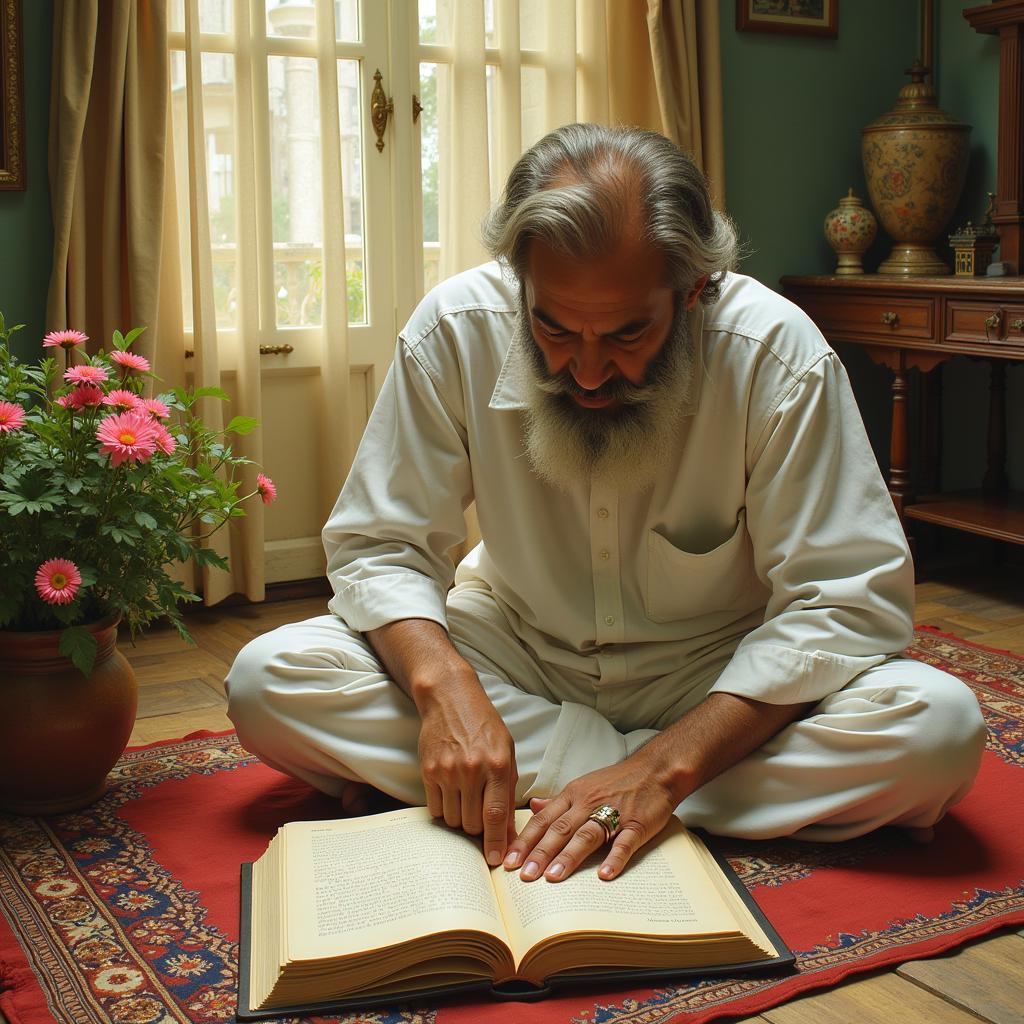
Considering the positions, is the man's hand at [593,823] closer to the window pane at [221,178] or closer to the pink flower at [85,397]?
the pink flower at [85,397]

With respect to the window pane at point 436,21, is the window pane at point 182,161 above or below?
below

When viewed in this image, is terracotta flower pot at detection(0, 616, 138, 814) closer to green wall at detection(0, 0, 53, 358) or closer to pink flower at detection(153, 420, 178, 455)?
pink flower at detection(153, 420, 178, 455)

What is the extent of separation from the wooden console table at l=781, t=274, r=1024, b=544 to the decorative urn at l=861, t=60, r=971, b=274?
245mm

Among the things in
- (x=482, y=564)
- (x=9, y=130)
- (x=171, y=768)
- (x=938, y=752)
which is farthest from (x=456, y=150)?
(x=938, y=752)

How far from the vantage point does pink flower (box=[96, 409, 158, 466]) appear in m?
1.85

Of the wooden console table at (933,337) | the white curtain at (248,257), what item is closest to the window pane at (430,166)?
the white curtain at (248,257)

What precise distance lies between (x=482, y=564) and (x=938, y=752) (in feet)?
2.66

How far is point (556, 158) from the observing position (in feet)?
5.87

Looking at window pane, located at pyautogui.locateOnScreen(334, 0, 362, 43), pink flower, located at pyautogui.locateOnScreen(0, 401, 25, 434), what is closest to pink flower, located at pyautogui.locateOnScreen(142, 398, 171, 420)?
pink flower, located at pyautogui.locateOnScreen(0, 401, 25, 434)

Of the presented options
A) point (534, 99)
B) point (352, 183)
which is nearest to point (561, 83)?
point (534, 99)

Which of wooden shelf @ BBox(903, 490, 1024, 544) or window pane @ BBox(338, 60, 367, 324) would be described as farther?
window pane @ BBox(338, 60, 367, 324)

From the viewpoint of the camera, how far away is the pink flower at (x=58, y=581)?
6.03 feet

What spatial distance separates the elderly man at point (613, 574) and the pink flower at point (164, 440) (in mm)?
267

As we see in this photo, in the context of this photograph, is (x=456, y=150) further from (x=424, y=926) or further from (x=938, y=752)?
(x=424, y=926)
